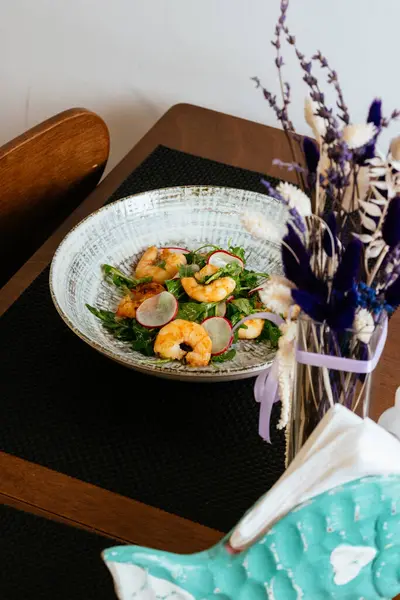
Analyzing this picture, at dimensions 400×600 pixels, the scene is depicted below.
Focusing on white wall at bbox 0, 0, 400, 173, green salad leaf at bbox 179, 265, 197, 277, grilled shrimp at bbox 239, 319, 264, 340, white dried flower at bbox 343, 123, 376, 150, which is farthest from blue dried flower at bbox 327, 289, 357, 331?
white wall at bbox 0, 0, 400, 173

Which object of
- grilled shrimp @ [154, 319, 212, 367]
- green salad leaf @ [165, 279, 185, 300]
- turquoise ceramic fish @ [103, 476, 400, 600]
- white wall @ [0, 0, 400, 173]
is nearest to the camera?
turquoise ceramic fish @ [103, 476, 400, 600]

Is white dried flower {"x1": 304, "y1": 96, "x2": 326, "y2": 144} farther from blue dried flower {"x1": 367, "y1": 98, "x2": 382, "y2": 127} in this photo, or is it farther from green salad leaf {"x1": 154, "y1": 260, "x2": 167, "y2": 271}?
green salad leaf {"x1": 154, "y1": 260, "x2": 167, "y2": 271}

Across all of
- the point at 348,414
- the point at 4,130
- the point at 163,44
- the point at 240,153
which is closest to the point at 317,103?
the point at 348,414

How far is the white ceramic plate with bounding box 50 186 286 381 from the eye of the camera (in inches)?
43.0

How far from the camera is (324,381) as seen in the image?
0.71m

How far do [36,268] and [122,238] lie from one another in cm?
13

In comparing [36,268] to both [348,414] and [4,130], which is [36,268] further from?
[4,130]

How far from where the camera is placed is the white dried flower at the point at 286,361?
712 mm

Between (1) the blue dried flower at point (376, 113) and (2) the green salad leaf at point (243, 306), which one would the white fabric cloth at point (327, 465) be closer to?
(1) the blue dried flower at point (376, 113)

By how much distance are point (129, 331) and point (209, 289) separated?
119mm

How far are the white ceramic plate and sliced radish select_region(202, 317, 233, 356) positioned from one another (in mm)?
23

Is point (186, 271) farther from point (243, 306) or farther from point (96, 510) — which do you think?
point (96, 510)

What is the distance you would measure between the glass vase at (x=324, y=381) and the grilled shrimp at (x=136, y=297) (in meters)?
0.39

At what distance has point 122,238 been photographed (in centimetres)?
125
